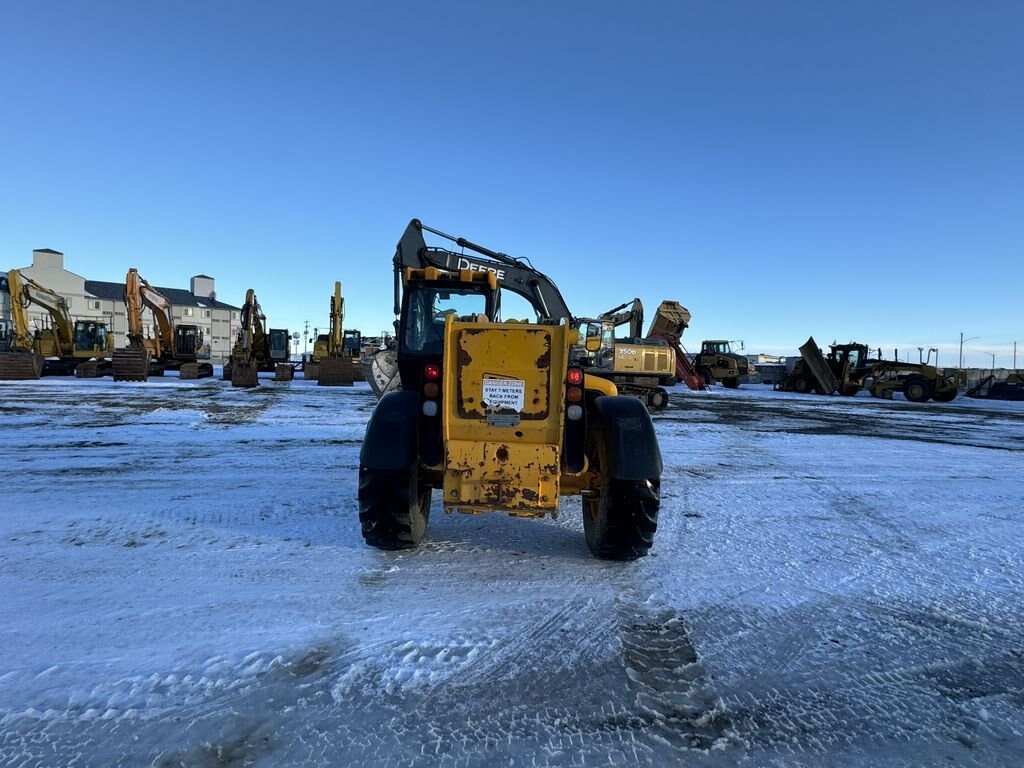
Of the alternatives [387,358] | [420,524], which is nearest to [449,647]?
[420,524]

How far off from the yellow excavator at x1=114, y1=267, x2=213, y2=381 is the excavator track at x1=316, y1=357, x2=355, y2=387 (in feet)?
24.3

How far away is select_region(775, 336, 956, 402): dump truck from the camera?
24203mm

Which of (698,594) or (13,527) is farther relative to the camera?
(13,527)

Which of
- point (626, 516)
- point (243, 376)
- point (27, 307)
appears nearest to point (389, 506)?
point (626, 516)

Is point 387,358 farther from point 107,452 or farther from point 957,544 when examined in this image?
point 957,544

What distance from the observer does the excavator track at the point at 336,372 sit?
24.6 meters

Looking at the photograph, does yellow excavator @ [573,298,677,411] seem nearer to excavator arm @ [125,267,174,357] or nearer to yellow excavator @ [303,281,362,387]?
yellow excavator @ [303,281,362,387]

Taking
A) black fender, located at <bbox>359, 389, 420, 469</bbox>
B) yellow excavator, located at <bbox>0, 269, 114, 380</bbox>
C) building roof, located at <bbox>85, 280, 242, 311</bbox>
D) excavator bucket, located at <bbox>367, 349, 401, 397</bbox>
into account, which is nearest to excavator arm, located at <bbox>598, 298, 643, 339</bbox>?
excavator bucket, located at <bbox>367, 349, 401, 397</bbox>

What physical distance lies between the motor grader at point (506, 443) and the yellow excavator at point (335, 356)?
72.8ft

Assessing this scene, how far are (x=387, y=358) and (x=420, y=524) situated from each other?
296 inches

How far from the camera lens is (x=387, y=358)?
1111 cm

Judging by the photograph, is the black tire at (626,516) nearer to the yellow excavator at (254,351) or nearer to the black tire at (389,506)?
the black tire at (389,506)

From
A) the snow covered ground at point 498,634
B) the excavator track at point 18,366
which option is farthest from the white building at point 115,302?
the snow covered ground at point 498,634

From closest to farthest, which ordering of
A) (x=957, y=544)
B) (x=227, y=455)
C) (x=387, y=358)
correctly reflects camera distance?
(x=957, y=544), (x=227, y=455), (x=387, y=358)
